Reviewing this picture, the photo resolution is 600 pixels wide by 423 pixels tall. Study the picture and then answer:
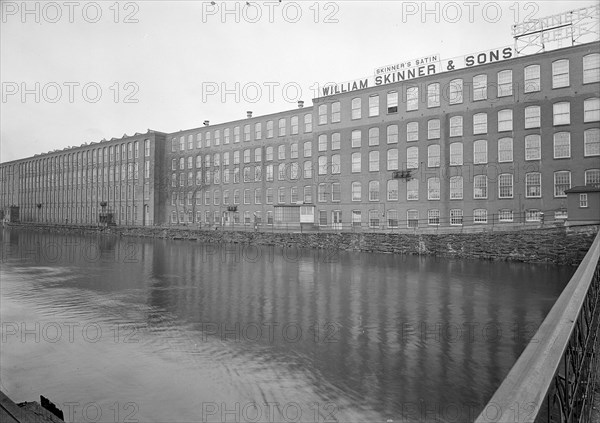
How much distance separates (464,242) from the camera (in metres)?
28.5

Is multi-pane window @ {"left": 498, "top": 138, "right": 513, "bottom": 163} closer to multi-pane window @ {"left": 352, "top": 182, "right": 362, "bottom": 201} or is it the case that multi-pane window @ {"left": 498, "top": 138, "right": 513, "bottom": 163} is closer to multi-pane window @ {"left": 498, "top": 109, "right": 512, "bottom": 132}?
multi-pane window @ {"left": 498, "top": 109, "right": 512, "bottom": 132}

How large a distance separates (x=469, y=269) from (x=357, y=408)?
61.8ft

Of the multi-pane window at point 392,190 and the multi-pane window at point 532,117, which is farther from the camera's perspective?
the multi-pane window at point 392,190

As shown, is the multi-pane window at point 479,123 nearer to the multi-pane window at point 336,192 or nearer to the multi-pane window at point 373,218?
the multi-pane window at point 373,218

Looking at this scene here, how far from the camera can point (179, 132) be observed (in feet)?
201

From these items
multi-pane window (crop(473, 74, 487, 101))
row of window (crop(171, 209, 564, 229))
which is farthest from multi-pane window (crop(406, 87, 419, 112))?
row of window (crop(171, 209, 564, 229))

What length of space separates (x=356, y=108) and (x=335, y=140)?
13.2ft

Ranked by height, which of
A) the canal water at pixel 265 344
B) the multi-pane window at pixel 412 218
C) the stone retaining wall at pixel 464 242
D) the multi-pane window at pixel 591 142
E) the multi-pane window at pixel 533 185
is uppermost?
the multi-pane window at pixel 591 142

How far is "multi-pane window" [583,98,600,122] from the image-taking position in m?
30.1

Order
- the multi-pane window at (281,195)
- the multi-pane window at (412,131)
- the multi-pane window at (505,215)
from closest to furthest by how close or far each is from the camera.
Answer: the multi-pane window at (505,215) < the multi-pane window at (412,131) < the multi-pane window at (281,195)

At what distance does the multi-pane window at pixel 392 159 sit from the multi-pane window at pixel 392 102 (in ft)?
13.0

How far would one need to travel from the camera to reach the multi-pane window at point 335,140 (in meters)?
43.3

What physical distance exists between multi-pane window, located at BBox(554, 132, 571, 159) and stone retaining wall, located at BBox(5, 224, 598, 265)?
974cm

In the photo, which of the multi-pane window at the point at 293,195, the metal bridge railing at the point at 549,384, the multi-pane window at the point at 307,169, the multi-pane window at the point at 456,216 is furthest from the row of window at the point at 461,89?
the metal bridge railing at the point at 549,384
